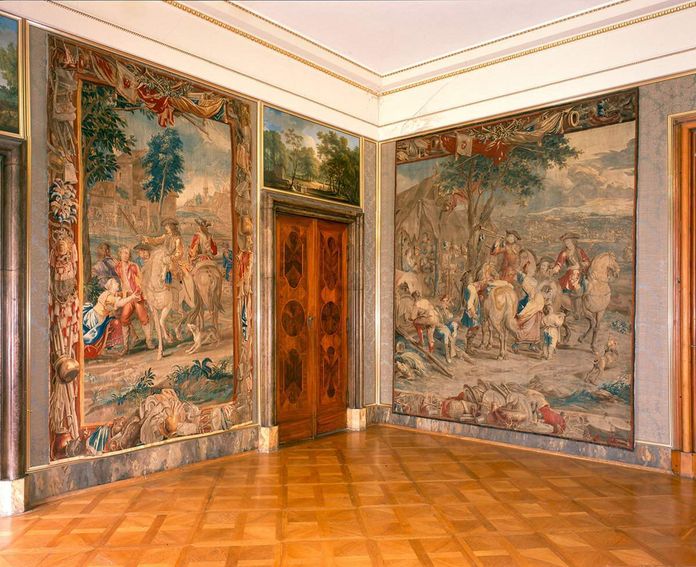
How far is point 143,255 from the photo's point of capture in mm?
5430

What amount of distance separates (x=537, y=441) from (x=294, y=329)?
311cm

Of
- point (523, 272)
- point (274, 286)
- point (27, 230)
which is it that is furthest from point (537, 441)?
point (27, 230)

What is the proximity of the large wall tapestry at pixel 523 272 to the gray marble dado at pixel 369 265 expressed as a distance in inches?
14.4

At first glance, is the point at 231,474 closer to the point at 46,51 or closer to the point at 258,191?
the point at 258,191

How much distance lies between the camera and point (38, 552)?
3760 millimetres

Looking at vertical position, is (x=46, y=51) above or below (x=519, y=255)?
above

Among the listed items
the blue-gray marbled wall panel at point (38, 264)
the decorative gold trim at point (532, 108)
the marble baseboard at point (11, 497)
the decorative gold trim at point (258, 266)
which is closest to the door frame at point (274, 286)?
the decorative gold trim at point (258, 266)

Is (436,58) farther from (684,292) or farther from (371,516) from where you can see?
(371,516)

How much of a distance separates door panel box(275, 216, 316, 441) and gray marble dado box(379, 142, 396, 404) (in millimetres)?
1215

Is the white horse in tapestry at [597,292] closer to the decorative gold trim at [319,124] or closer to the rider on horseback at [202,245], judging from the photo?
the decorative gold trim at [319,124]

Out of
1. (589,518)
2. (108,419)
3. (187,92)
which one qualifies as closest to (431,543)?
(589,518)

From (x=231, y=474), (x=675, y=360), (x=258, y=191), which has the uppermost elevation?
(x=258, y=191)

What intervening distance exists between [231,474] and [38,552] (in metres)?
2.01

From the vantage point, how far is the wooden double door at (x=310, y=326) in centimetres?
684
